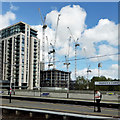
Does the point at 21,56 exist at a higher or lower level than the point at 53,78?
higher

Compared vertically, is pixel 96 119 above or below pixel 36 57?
below

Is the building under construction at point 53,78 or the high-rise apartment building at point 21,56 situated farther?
the building under construction at point 53,78

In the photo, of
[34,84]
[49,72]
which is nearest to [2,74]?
[34,84]

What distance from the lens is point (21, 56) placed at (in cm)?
9850

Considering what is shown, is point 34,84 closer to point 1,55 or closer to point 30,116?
point 1,55

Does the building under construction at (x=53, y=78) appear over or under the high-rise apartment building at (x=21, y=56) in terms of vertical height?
under

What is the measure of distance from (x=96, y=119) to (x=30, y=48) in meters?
103

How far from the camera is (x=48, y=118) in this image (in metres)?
7.34

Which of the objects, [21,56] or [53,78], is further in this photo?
[53,78]

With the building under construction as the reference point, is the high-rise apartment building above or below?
above

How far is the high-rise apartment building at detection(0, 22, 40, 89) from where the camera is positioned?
97188 mm

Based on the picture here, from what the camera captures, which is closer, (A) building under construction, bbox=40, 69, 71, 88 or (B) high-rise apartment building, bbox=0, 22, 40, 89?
(B) high-rise apartment building, bbox=0, 22, 40, 89

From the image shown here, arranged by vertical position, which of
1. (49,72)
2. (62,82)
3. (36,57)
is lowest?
(62,82)

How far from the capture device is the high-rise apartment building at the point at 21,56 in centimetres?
9719
